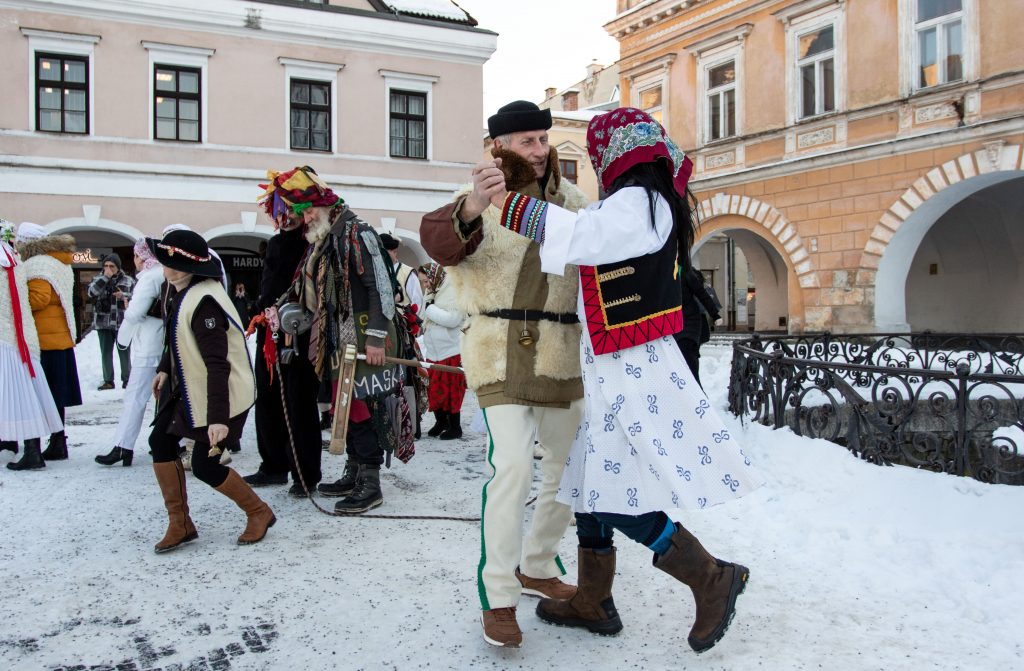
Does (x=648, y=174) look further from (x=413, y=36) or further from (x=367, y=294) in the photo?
(x=413, y=36)

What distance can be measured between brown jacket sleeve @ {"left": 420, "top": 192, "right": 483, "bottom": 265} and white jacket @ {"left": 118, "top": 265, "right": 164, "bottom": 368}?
13.1 ft

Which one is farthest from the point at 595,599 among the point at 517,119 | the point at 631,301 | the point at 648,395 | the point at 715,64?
the point at 715,64

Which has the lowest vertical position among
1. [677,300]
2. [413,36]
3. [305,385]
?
[305,385]

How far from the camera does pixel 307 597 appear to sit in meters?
3.27

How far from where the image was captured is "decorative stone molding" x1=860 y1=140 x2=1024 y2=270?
44.5ft

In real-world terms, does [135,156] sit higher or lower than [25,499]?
higher

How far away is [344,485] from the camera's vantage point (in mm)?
5055

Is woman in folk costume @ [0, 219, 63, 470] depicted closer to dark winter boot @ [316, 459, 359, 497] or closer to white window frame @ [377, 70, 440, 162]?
dark winter boot @ [316, 459, 359, 497]

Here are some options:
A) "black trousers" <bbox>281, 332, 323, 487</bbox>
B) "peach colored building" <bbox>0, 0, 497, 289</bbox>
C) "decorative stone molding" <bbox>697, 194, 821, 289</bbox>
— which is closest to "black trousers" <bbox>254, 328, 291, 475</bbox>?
"black trousers" <bbox>281, 332, 323, 487</bbox>

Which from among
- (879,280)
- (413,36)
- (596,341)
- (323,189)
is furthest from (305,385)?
(413,36)

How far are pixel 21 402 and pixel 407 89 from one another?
1599 cm

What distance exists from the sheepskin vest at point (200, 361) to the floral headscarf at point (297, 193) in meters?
0.78

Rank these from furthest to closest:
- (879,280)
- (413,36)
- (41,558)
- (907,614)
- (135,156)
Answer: (413,36) < (135,156) < (879,280) < (41,558) < (907,614)

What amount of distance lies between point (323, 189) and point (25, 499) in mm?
2723
